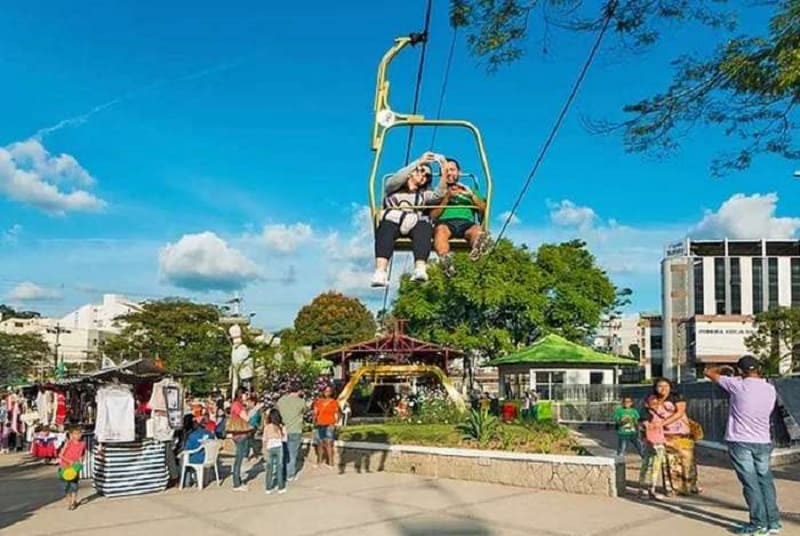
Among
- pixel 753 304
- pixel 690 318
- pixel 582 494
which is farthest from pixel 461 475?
pixel 753 304

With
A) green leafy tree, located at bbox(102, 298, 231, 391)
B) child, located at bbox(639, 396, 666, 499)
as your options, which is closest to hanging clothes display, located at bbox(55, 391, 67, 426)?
child, located at bbox(639, 396, 666, 499)

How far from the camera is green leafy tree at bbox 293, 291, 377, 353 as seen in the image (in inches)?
3044

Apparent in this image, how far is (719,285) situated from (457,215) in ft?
307

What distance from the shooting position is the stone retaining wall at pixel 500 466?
12.8m

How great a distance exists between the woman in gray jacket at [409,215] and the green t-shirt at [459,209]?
153 millimetres

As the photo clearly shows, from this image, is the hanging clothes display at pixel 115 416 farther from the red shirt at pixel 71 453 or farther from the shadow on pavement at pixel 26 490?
the red shirt at pixel 71 453

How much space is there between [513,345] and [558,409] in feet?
52.9

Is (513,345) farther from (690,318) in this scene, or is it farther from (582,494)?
(690,318)

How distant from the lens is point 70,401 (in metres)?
23.1

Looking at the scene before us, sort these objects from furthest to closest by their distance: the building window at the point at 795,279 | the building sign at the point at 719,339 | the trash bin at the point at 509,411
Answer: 1. the building window at the point at 795,279
2. the building sign at the point at 719,339
3. the trash bin at the point at 509,411

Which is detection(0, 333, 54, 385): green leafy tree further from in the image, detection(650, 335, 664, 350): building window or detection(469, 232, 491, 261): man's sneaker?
detection(650, 335, 664, 350): building window

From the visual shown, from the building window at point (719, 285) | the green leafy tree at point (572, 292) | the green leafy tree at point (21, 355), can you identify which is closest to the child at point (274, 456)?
the green leafy tree at point (572, 292)

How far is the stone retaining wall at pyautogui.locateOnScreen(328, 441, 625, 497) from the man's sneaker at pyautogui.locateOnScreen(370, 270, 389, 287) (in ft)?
15.4

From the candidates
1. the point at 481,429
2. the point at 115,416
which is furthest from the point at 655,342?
the point at 115,416
